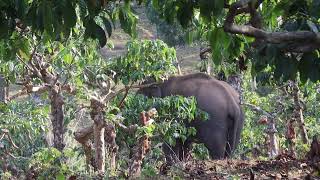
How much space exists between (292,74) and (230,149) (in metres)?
7.67

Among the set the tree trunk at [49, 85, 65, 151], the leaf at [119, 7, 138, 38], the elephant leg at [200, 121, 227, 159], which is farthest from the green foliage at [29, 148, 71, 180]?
the elephant leg at [200, 121, 227, 159]


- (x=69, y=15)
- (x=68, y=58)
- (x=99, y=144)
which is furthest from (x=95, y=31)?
(x=99, y=144)

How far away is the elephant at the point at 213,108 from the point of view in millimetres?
11172

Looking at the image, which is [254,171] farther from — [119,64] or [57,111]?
[57,111]

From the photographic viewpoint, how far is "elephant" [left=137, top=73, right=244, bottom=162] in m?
11.2

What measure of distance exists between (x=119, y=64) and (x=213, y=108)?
169 inches

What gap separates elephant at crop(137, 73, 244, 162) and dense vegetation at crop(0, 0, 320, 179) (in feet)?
2.22

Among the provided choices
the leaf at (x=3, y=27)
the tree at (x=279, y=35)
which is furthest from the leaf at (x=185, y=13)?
the leaf at (x=3, y=27)

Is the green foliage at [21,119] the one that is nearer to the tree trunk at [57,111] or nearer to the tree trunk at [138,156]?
the tree trunk at [57,111]

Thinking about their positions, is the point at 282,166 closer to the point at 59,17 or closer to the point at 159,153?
the point at 59,17

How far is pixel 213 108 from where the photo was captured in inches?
455

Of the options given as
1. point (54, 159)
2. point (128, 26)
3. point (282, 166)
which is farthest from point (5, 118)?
point (128, 26)

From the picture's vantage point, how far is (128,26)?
151 inches

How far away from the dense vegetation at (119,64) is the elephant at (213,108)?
2.22 feet
